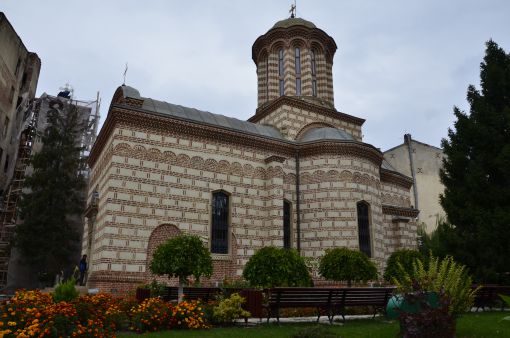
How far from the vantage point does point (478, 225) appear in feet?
45.3

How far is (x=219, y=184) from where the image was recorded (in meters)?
17.5

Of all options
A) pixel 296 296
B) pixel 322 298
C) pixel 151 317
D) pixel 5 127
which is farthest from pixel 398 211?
pixel 5 127

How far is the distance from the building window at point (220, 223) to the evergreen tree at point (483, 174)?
8537mm

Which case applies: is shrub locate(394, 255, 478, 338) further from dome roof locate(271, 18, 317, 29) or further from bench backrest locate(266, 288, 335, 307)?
dome roof locate(271, 18, 317, 29)

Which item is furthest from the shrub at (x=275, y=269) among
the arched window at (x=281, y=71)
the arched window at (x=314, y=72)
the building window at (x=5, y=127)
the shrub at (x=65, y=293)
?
the building window at (x=5, y=127)

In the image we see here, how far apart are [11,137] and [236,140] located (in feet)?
78.2

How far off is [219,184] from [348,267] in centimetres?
635

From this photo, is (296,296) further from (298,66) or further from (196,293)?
(298,66)

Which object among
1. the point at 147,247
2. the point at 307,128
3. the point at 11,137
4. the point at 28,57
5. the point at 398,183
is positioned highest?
the point at 28,57

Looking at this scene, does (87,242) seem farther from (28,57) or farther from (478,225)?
(28,57)

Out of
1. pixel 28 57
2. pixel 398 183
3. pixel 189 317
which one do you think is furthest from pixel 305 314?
pixel 28 57

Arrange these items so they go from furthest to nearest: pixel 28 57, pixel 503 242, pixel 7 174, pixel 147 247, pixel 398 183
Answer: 1. pixel 28 57
2. pixel 7 174
3. pixel 398 183
4. pixel 147 247
5. pixel 503 242

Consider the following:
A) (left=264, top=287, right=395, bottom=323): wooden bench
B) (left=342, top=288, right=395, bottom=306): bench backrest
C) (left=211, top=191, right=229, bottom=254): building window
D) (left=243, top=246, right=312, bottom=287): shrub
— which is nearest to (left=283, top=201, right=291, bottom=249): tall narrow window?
(left=211, top=191, right=229, bottom=254): building window

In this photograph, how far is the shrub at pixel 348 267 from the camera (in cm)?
1427
